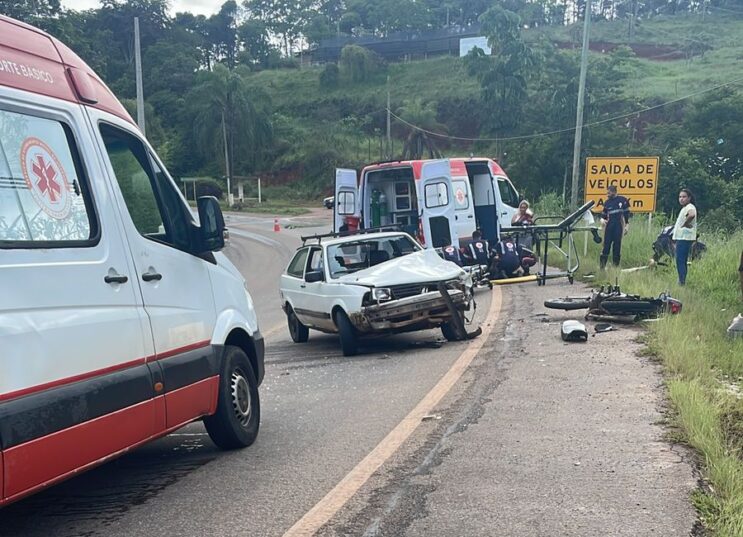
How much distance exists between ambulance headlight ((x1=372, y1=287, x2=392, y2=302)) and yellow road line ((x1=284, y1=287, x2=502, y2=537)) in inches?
50.6

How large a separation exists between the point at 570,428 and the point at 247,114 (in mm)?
64494

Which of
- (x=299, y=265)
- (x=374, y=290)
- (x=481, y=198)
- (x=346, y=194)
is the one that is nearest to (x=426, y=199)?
(x=346, y=194)

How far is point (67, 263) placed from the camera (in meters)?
3.76

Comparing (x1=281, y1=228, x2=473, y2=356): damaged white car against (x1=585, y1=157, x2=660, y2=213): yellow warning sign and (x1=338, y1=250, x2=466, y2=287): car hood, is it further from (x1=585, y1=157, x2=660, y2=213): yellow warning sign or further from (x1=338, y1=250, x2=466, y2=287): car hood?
(x1=585, y1=157, x2=660, y2=213): yellow warning sign

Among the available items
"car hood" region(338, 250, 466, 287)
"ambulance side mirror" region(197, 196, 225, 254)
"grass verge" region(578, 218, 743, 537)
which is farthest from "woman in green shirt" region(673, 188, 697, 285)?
"ambulance side mirror" region(197, 196, 225, 254)

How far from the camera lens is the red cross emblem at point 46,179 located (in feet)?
12.3

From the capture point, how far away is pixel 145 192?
4.89 metres

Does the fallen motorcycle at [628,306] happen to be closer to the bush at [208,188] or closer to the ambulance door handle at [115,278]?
the ambulance door handle at [115,278]

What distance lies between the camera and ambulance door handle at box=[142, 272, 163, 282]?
4.49 meters

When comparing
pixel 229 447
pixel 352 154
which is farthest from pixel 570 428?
pixel 352 154

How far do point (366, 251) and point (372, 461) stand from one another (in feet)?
19.6

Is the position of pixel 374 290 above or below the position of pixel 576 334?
above

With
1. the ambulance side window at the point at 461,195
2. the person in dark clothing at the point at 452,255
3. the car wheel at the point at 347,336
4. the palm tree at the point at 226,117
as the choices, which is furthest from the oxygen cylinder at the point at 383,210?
the palm tree at the point at 226,117

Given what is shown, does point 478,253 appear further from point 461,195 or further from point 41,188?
point 41,188
